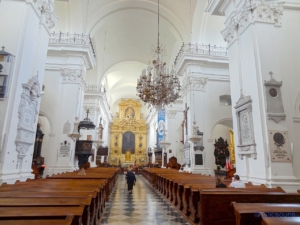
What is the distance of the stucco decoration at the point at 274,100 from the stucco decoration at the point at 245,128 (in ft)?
1.42

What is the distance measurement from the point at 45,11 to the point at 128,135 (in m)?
23.6

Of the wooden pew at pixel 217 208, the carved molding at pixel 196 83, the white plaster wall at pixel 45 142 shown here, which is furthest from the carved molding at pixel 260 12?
the white plaster wall at pixel 45 142

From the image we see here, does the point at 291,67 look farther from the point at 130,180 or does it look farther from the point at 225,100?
the point at 225,100

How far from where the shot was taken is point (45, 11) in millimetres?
5617

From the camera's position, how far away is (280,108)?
186 inches

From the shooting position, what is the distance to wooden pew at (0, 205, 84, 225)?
172cm

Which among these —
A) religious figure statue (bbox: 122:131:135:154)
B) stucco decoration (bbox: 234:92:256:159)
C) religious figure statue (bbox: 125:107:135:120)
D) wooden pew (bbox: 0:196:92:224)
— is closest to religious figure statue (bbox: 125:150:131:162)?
Answer: religious figure statue (bbox: 122:131:135:154)

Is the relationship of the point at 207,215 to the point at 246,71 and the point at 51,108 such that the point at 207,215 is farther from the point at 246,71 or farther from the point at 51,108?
the point at 51,108

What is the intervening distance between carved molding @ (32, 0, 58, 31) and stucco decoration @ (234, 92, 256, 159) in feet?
17.8

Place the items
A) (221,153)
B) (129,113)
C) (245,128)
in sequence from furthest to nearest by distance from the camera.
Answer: (129,113), (221,153), (245,128)

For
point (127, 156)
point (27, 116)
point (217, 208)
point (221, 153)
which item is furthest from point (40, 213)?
point (127, 156)

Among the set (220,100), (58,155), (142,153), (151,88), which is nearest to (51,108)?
(58,155)

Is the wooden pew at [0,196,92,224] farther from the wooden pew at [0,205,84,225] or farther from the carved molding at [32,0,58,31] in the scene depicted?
the carved molding at [32,0,58,31]

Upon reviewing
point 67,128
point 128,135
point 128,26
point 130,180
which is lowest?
point 130,180
